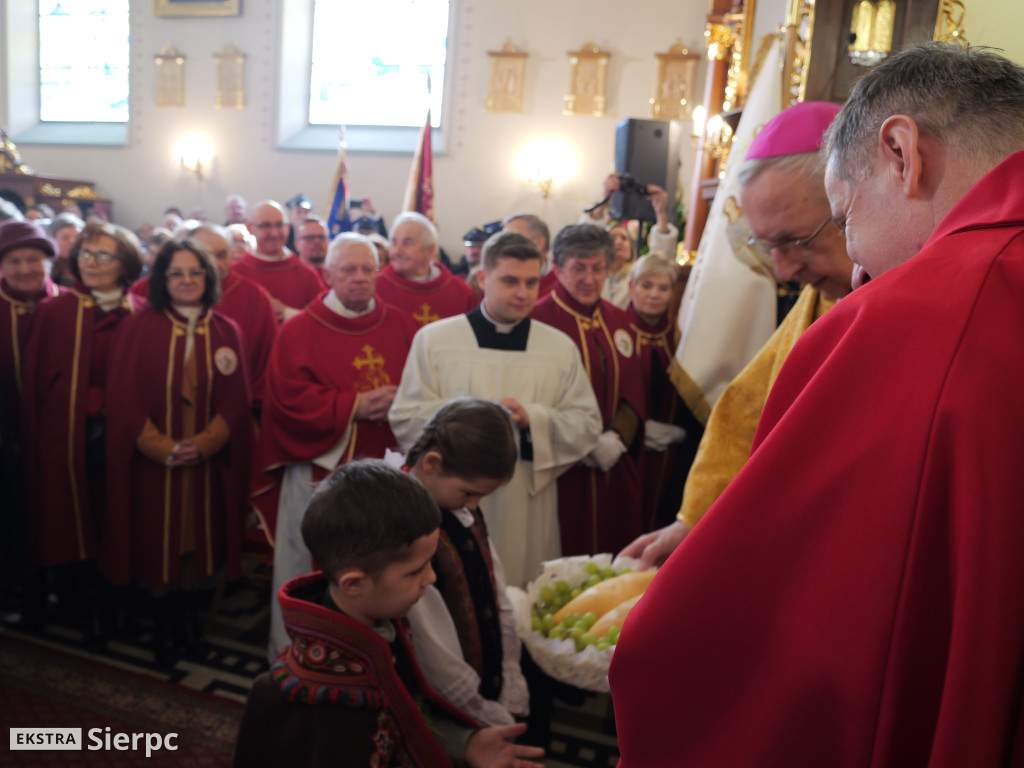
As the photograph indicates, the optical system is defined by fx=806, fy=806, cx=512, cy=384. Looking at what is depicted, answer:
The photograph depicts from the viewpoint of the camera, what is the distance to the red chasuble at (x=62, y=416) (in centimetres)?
353

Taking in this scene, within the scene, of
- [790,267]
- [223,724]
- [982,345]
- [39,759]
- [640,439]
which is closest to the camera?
[982,345]

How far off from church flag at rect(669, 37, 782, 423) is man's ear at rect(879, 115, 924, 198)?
2410mm

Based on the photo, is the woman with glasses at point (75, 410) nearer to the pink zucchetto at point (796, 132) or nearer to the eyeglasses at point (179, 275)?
the eyeglasses at point (179, 275)

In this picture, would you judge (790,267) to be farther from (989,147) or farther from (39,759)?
(39,759)

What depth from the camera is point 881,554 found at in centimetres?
75

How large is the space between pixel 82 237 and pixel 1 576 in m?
1.83

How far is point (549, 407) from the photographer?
3348 millimetres

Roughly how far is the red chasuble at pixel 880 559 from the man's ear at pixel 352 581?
2.80 ft

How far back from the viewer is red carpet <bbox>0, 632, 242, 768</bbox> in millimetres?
2812

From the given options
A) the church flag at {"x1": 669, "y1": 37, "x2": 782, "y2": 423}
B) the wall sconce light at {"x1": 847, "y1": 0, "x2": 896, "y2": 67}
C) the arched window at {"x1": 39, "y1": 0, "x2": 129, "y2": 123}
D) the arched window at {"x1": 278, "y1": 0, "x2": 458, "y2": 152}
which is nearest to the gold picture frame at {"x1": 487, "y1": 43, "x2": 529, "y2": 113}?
the arched window at {"x1": 278, "y1": 0, "x2": 458, "y2": 152}

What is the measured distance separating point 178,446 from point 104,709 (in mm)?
1062

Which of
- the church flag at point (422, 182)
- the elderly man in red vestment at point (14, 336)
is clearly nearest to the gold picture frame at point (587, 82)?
the church flag at point (422, 182)

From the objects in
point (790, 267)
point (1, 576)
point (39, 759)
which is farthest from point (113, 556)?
point (790, 267)

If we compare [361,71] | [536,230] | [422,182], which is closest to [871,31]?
[536,230]
